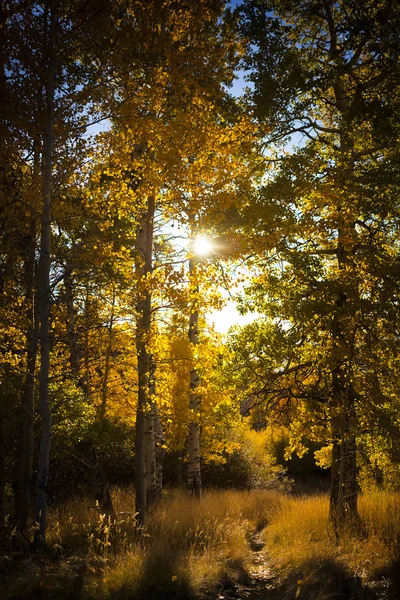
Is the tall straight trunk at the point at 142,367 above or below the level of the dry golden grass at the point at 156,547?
above

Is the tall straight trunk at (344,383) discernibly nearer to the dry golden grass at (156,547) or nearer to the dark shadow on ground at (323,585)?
the dark shadow on ground at (323,585)

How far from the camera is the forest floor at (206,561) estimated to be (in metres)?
4.77

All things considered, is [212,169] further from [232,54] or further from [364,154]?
[364,154]

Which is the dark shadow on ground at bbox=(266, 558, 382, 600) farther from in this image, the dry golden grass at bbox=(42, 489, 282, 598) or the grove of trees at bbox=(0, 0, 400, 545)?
the grove of trees at bbox=(0, 0, 400, 545)

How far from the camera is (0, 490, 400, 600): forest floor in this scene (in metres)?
4.77

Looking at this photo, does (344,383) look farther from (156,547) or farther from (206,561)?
(156,547)

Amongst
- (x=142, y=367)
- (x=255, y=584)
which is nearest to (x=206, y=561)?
(x=255, y=584)

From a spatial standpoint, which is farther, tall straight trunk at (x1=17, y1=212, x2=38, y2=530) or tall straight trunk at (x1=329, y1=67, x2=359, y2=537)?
tall straight trunk at (x1=17, y1=212, x2=38, y2=530)

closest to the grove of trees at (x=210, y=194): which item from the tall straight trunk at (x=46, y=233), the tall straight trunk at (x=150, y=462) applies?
the tall straight trunk at (x=46, y=233)

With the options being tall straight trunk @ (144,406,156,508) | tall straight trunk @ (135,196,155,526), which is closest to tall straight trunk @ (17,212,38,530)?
tall straight trunk @ (135,196,155,526)

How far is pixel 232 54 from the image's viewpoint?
294 inches

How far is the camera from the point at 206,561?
6109mm

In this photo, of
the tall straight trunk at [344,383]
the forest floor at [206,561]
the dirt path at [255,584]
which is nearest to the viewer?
the forest floor at [206,561]

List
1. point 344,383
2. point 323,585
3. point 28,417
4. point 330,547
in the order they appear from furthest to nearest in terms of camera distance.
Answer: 1. point 28,417
2. point 344,383
3. point 330,547
4. point 323,585
